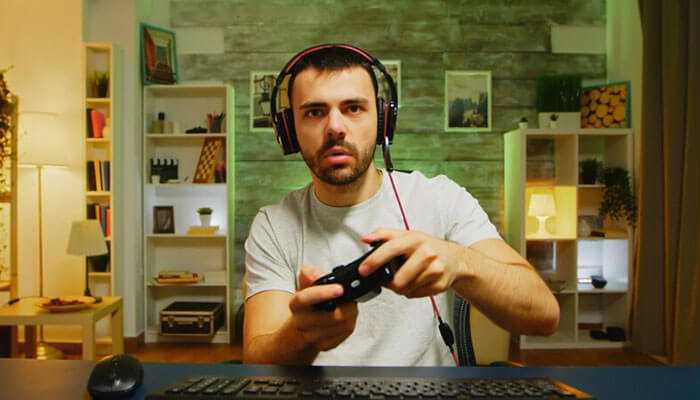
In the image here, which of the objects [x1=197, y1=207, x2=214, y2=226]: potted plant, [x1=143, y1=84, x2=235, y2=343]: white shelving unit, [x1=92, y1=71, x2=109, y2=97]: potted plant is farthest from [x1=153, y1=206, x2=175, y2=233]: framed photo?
[x1=92, y1=71, x2=109, y2=97]: potted plant

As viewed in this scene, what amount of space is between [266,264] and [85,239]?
2.56 metres

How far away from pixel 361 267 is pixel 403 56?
3731mm

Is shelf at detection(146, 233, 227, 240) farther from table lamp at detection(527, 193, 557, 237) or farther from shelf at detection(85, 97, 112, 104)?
table lamp at detection(527, 193, 557, 237)

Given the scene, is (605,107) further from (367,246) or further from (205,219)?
(367,246)

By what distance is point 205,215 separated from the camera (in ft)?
13.2

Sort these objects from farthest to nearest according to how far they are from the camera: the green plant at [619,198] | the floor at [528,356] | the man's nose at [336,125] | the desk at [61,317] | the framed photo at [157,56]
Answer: the framed photo at [157,56]
the green plant at [619,198]
the floor at [528,356]
the desk at [61,317]
the man's nose at [336,125]

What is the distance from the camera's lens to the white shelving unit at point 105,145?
371 cm

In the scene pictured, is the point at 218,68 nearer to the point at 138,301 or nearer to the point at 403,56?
the point at 403,56

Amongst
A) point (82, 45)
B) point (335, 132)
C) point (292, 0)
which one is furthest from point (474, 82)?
point (335, 132)

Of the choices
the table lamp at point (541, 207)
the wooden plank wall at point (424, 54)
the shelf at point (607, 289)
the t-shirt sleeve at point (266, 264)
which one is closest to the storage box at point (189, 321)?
the wooden plank wall at point (424, 54)

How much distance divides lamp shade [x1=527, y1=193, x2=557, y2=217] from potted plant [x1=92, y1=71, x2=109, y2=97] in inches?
134

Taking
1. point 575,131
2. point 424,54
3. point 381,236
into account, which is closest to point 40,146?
point 424,54

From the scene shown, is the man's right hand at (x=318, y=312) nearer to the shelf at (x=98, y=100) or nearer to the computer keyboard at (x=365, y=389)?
the computer keyboard at (x=365, y=389)

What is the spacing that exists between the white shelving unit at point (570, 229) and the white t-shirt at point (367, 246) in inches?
106
